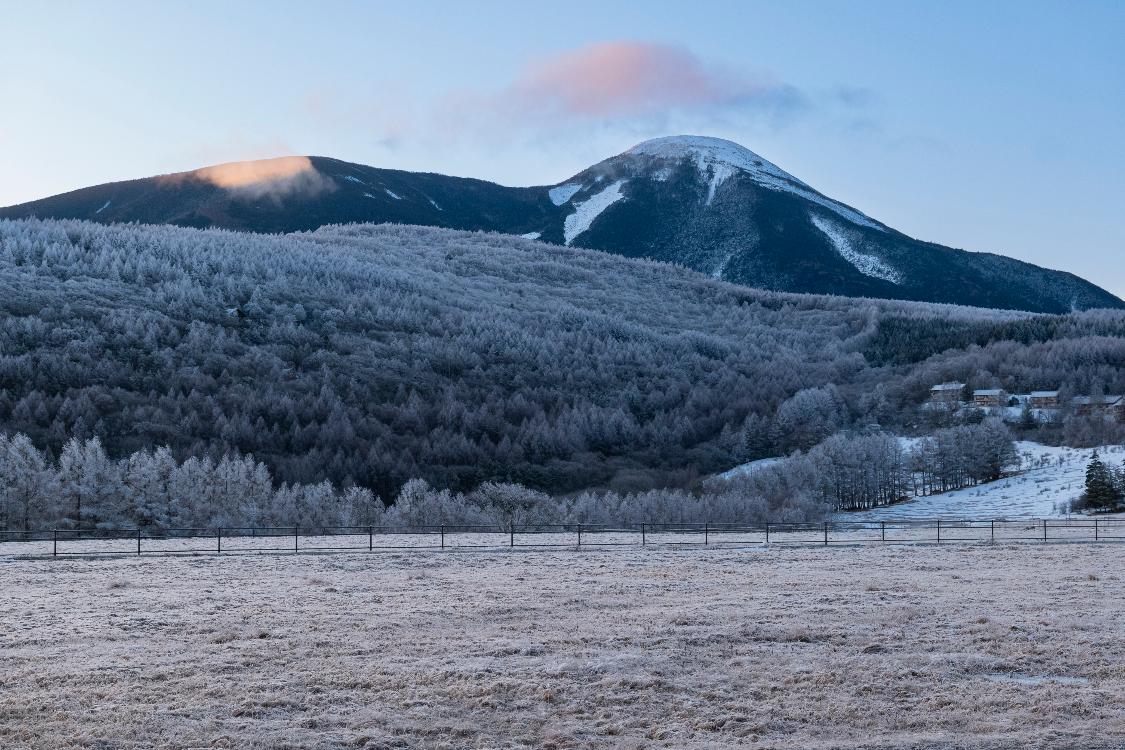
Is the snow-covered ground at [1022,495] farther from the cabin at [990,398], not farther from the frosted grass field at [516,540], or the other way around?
the cabin at [990,398]

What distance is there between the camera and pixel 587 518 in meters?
82.7

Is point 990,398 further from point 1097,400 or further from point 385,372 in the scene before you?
point 385,372

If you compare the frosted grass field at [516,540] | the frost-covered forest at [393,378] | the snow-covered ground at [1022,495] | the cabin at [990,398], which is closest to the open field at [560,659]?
the frosted grass field at [516,540]

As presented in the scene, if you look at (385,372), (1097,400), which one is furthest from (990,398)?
(385,372)

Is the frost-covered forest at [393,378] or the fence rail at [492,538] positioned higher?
the frost-covered forest at [393,378]

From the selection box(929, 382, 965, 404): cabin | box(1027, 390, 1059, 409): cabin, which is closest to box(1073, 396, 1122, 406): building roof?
box(1027, 390, 1059, 409): cabin

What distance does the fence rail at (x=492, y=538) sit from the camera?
45.1 metres

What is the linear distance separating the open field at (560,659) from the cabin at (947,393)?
397 feet

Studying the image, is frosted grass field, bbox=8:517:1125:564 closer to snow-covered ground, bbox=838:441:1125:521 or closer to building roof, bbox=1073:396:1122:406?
snow-covered ground, bbox=838:441:1125:521

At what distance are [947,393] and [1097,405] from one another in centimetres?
2009

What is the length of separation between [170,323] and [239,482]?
227 ft

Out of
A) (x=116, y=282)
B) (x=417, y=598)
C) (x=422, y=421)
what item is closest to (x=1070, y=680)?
(x=417, y=598)

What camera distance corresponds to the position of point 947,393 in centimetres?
15450

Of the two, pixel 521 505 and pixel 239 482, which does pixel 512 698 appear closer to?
pixel 239 482
